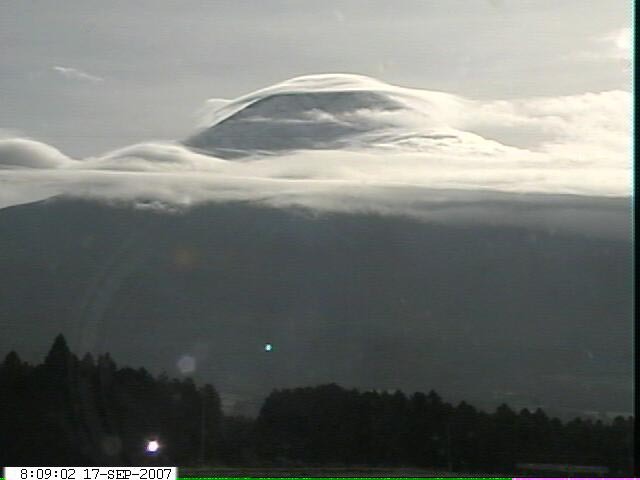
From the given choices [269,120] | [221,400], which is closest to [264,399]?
[221,400]

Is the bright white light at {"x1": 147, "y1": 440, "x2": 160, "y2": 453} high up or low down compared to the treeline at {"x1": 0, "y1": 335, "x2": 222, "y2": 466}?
down

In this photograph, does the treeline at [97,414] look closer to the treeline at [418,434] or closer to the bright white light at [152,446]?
the bright white light at [152,446]

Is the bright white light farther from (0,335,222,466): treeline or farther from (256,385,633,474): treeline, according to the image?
(256,385,633,474): treeline

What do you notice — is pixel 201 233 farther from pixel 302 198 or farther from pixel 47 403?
pixel 47 403

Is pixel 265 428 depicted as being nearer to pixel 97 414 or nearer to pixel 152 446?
pixel 152 446

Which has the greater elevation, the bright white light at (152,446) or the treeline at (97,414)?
the treeline at (97,414)

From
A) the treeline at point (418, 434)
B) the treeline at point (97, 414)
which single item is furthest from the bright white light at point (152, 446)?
the treeline at point (418, 434)

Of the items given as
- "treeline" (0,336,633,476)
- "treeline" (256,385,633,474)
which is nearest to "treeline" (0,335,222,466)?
"treeline" (0,336,633,476)

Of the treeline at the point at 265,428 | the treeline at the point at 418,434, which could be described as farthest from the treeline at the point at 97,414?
the treeline at the point at 418,434
